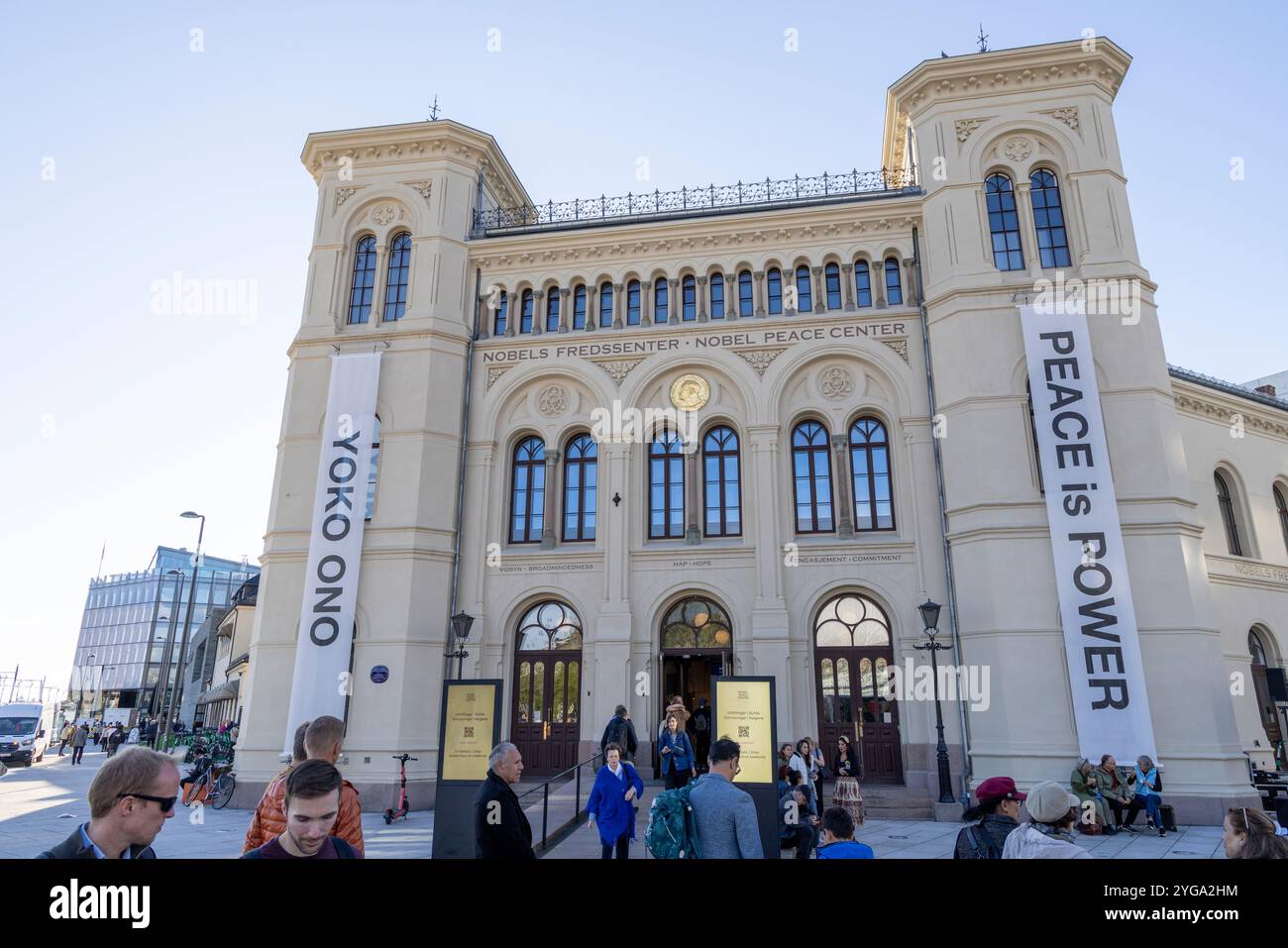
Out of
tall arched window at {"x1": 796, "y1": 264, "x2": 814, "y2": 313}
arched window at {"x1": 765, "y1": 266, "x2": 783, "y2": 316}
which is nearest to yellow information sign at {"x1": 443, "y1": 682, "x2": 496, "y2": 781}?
arched window at {"x1": 765, "y1": 266, "x2": 783, "y2": 316}

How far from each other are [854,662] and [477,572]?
9.82 m

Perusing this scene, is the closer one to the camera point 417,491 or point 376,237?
point 417,491

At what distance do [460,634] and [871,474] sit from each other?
11047 mm

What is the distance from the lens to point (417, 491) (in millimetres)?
20453

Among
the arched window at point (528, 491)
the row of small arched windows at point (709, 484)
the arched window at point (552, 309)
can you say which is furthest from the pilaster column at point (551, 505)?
the arched window at point (552, 309)

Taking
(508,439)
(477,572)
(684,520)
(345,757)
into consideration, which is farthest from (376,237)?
(345,757)

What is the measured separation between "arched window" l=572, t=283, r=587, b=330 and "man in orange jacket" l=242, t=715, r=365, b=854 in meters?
18.3

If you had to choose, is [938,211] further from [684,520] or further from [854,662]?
[854,662]

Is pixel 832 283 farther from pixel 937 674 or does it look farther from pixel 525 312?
pixel 937 674

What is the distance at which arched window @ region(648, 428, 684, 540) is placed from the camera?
2086 cm

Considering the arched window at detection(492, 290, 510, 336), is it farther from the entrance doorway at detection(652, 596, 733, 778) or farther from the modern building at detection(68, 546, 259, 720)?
the modern building at detection(68, 546, 259, 720)

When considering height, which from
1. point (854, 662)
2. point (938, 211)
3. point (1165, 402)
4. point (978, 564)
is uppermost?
point (938, 211)

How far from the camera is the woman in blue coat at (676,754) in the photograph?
38.5ft
